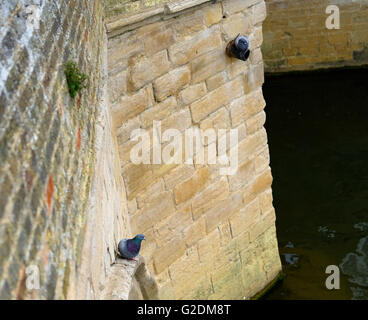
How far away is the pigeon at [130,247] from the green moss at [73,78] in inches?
37.2

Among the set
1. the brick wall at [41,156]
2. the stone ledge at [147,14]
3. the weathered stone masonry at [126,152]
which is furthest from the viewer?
the stone ledge at [147,14]

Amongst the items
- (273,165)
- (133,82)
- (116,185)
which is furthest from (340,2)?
(116,185)

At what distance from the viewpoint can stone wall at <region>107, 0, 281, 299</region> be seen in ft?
14.2

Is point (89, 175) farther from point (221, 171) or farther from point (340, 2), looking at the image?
point (340, 2)

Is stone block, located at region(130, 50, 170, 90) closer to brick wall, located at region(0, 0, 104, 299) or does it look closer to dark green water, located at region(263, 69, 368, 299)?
brick wall, located at region(0, 0, 104, 299)

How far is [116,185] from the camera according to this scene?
3.77 metres

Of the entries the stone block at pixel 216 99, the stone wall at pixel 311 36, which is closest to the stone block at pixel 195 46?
the stone block at pixel 216 99

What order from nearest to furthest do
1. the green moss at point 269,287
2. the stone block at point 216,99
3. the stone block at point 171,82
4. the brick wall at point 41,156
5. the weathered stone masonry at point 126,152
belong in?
the brick wall at point 41,156
the weathered stone masonry at point 126,152
the stone block at point 171,82
the stone block at point 216,99
the green moss at point 269,287

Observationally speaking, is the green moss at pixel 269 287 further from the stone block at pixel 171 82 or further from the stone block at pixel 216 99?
the stone block at pixel 171 82

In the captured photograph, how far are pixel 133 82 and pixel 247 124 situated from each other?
5.71ft

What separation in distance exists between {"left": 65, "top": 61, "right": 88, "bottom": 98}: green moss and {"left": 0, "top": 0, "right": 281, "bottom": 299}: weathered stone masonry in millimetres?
54

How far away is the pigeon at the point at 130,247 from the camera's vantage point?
3.14m

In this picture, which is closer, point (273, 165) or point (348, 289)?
point (348, 289)

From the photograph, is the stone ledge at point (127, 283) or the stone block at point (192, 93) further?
the stone block at point (192, 93)
